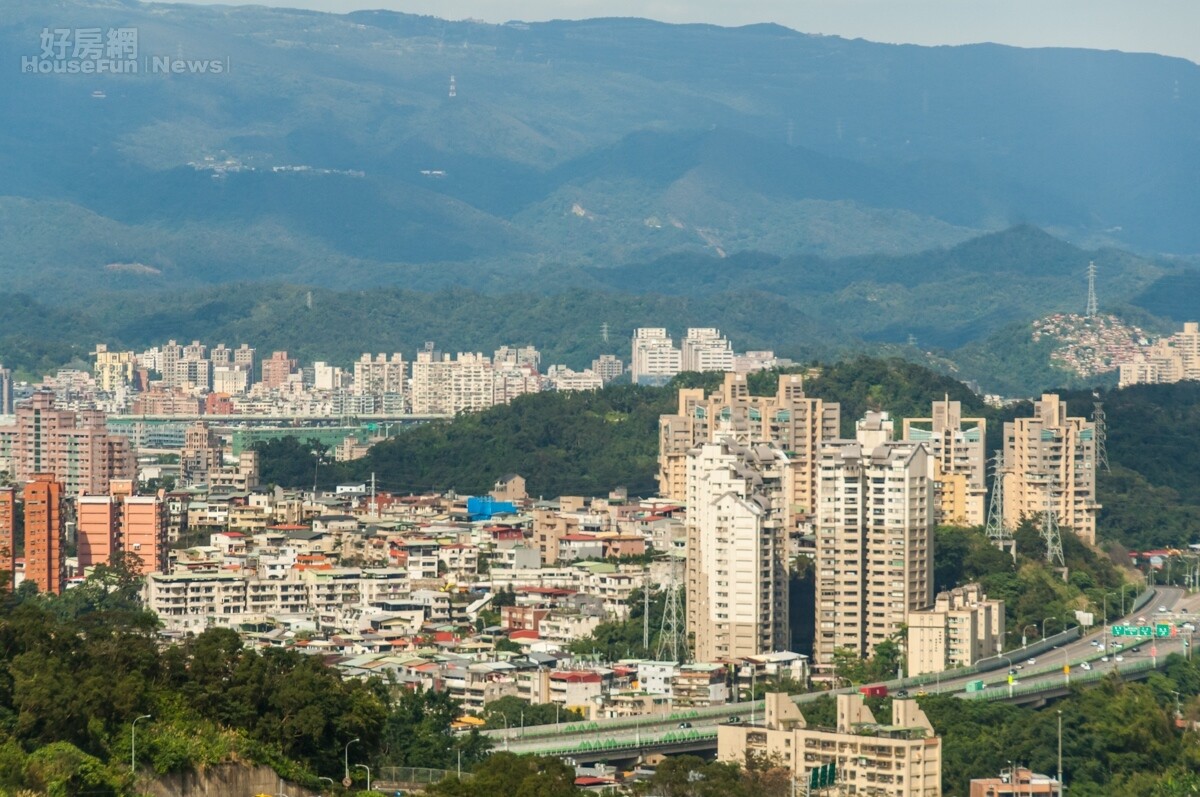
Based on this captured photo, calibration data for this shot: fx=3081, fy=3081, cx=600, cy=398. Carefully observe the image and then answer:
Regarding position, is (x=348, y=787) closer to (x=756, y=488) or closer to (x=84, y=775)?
(x=84, y=775)

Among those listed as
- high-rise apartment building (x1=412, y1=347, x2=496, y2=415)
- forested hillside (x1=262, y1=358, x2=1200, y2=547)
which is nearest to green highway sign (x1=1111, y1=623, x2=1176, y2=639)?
forested hillside (x1=262, y1=358, x2=1200, y2=547)

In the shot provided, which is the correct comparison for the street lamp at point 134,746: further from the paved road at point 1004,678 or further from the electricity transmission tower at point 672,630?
the electricity transmission tower at point 672,630

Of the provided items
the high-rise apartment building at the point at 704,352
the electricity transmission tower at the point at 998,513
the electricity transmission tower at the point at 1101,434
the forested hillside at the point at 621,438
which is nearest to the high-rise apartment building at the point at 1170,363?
the high-rise apartment building at the point at 704,352

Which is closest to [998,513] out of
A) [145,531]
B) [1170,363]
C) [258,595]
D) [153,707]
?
[258,595]

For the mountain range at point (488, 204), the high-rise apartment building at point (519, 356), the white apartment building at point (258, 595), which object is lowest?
the white apartment building at point (258, 595)

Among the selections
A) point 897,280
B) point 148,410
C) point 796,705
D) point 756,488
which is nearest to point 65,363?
point 148,410

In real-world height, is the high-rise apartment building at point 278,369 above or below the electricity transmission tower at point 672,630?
above
